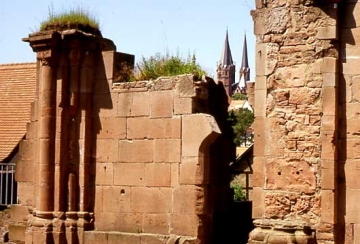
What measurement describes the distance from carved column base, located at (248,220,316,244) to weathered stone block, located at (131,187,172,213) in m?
2.21

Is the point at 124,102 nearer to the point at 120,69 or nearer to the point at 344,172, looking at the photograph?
the point at 120,69

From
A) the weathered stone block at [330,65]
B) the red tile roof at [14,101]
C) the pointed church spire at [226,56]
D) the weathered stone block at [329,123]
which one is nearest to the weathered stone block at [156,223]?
the weathered stone block at [329,123]

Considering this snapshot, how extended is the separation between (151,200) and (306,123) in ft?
10.6

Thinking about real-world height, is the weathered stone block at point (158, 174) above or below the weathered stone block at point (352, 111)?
below

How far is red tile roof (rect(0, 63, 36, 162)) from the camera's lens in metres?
20.7

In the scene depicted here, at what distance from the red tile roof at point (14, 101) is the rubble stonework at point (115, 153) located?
8.59 metres

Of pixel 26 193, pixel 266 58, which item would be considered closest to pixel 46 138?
pixel 26 193

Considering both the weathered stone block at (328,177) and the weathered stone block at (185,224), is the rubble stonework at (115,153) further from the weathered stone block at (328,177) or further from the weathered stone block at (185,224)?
the weathered stone block at (328,177)

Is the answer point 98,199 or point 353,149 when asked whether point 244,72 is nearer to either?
point 98,199

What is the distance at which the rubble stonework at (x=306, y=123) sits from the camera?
8.51 metres

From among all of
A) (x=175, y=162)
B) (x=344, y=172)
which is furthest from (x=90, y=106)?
(x=344, y=172)

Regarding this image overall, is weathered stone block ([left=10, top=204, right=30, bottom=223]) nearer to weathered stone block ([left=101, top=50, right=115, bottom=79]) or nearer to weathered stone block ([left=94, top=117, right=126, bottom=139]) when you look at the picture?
weathered stone block ([left=94, top=117, right=126, bottom=139])

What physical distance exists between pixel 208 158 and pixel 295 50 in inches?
97.5

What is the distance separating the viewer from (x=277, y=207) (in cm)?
884
